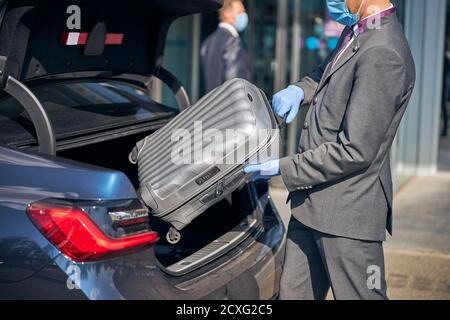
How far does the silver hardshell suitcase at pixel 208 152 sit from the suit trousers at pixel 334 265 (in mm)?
414

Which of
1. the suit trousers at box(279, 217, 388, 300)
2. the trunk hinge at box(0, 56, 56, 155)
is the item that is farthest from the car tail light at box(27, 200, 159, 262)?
the suit trousers at box(279, 217, 388, 300)

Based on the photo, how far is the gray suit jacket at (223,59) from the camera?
725 centimetres

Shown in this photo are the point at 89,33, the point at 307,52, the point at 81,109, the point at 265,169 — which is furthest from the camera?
the point at 307,52

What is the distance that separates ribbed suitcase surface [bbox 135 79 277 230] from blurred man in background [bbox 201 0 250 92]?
411cm

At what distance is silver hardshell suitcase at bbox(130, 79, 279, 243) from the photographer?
116 inches

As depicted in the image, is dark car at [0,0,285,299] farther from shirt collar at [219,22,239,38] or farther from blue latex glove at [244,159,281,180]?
shirt collar at [219,22,239,38]

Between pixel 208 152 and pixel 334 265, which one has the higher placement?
pixel 208 152

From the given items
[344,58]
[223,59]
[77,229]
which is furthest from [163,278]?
[223,59]

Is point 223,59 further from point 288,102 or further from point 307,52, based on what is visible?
point 288,102

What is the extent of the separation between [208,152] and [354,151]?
21.8 inches

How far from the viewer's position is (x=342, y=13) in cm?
321

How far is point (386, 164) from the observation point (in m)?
3.19
